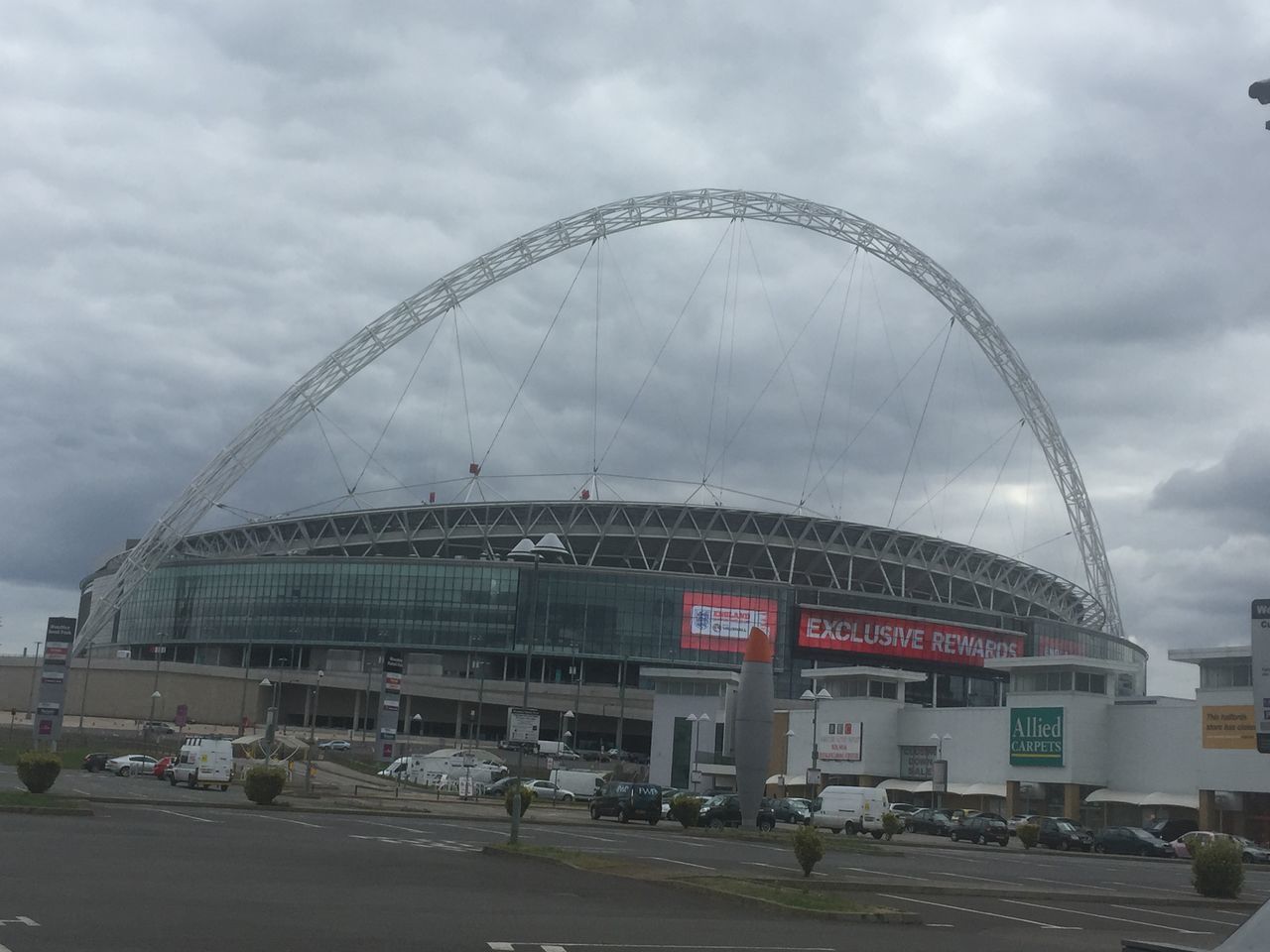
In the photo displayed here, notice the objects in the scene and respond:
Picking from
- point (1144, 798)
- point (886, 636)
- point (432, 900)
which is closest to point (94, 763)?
point (1144, 798)

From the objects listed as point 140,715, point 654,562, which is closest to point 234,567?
point 140,715

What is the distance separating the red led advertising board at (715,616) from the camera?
142500 millimetres

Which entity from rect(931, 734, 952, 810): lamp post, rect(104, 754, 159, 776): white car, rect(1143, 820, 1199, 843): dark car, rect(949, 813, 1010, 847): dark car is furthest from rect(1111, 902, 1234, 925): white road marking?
rect(104, 754, 159, 776): white car

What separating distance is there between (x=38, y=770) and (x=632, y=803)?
25452mm

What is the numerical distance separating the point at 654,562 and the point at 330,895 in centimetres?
13111

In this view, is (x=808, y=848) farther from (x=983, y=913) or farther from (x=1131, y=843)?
(x=1131, y=843)

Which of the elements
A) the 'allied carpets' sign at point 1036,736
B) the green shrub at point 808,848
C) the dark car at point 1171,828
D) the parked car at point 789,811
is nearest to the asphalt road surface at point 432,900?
the green shrub at point 808,848

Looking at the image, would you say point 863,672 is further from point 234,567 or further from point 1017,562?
point 234,567

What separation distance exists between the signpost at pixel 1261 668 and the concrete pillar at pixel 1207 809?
178 feet

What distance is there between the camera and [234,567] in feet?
503

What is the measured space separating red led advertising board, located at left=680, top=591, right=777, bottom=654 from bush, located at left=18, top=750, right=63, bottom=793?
102661 mm

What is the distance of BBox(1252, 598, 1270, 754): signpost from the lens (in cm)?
2094

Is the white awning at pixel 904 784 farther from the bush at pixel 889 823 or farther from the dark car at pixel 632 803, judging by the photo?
the dark car at pixel 632 803

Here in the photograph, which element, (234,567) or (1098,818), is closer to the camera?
(1098,818)
